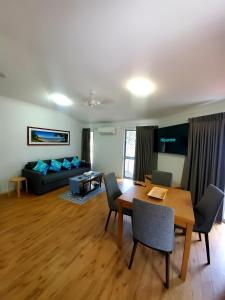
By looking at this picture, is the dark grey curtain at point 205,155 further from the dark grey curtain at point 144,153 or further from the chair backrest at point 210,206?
the dark grey curtain at point 144,153

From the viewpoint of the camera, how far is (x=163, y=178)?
2.86 m

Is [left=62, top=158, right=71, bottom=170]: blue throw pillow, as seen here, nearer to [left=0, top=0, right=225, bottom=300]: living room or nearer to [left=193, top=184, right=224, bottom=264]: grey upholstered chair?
[left=0, top=0, right=225, bottom=300]: living room

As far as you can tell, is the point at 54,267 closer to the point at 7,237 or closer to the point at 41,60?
the point at 7,237

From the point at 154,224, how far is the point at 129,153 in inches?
161

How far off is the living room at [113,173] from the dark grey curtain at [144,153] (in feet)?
2.53

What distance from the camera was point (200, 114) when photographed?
3.10 metres

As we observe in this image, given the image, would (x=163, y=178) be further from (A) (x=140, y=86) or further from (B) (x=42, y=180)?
(B) (x=42, y=180)

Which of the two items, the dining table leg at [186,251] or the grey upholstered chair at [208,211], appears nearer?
the dining table leg at [186,251]

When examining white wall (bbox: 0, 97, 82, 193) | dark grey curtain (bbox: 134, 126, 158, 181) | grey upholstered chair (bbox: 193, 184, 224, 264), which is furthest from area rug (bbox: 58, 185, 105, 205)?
grey upholstered chair (bbox: 193, 184, 224, 264)

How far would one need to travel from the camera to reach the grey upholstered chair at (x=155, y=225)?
1.44 meters

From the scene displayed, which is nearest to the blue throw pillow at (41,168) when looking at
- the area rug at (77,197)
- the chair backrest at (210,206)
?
the area rug at (77,197)

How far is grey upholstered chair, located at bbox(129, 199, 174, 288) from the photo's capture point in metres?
1.44

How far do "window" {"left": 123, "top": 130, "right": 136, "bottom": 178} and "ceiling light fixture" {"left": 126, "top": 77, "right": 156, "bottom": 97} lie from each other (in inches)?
103

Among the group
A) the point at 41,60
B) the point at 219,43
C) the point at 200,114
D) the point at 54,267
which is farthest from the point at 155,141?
the point at 54,267
